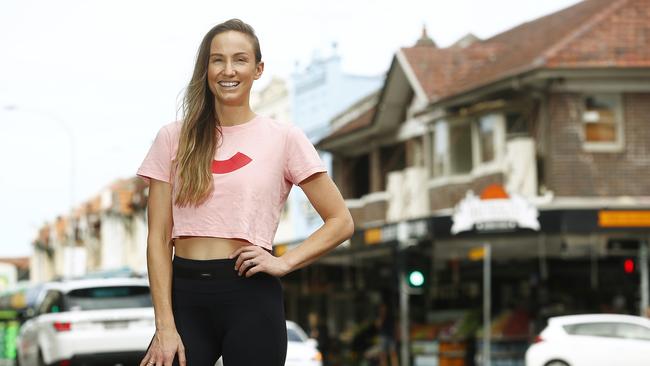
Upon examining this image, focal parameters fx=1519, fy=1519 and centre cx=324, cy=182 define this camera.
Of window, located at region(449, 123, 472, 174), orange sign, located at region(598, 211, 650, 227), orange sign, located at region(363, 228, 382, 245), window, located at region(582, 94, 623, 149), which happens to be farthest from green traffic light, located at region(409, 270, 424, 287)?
window, located at region(449, 123, 472, 174)

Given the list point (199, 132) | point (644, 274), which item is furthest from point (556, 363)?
point (199, 132)

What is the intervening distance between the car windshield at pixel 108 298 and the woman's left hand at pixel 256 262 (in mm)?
14237

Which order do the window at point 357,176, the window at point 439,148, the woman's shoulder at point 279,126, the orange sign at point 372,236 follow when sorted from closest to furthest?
the woman's shoulder at point 279,126
the orange sign at point 372,236
the window at point 439,148
the window at point 357,176

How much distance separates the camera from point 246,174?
13.4 feet

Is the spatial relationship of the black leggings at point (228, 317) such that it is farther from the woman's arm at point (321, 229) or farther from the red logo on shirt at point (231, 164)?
the red logo on shirt at point (231, 164)

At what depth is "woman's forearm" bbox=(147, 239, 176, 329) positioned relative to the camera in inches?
157

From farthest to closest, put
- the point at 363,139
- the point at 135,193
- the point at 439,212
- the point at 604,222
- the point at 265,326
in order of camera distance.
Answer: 1. the point at 135,193
2. the point at 363,139
3. the point at 439,212
4. the point at 604,222
5. the point at 265,326

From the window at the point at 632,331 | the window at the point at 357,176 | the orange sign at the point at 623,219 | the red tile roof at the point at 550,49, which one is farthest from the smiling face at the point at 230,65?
the window at the point at 357,176

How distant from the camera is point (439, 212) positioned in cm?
3631

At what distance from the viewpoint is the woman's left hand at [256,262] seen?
3.97 meters

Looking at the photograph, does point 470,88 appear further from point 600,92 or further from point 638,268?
point 638,268

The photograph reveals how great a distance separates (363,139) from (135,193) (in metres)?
37.0

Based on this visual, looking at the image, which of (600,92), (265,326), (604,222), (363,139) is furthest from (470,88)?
(265,326)

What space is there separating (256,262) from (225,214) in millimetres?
169
